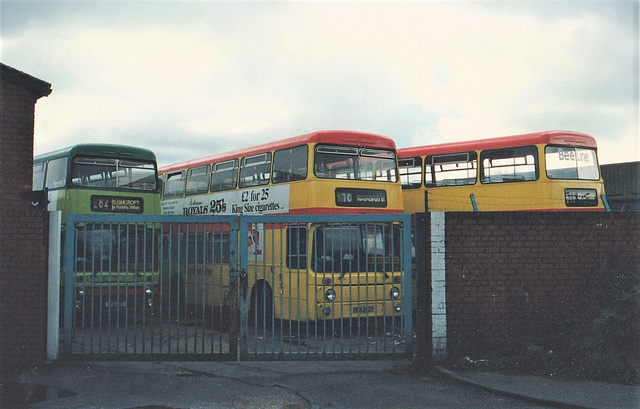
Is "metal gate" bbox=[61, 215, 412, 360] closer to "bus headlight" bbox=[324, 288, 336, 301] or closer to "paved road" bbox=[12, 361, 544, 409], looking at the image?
"bus headlight" bbox=[324, 288, 336, 301]

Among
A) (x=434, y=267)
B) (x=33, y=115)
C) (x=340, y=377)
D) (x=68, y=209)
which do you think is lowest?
(x=340, y=377)

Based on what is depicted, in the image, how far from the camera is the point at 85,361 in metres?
8.96

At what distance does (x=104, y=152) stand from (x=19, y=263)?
20.6ft

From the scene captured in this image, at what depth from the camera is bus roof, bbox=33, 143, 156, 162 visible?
47.4 feet

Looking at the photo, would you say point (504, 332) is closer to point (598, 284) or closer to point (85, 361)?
point (598, 284)

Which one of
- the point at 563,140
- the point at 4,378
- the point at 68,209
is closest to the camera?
the point at 4,378

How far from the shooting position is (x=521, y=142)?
1573cm

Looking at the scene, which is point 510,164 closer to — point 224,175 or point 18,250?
point 224,175

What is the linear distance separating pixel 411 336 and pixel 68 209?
8.67m

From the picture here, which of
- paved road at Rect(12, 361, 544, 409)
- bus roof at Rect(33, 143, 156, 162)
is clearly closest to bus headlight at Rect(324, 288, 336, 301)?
paved road at Rect(12, 361, 544, 409)

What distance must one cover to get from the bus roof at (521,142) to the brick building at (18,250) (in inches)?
429

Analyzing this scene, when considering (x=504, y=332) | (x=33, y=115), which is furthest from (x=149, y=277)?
(x=504, y=332)

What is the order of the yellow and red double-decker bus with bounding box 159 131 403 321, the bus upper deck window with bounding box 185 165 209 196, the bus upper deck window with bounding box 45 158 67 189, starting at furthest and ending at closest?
the bus upper deck window with bounding box 185 165 209 196, the bus upper deck window with bounding box 45 158 67 189, the yellow and red double-decker bus with bounding box 159 131 403 321

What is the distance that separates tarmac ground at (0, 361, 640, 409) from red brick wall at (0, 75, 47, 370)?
488mm
